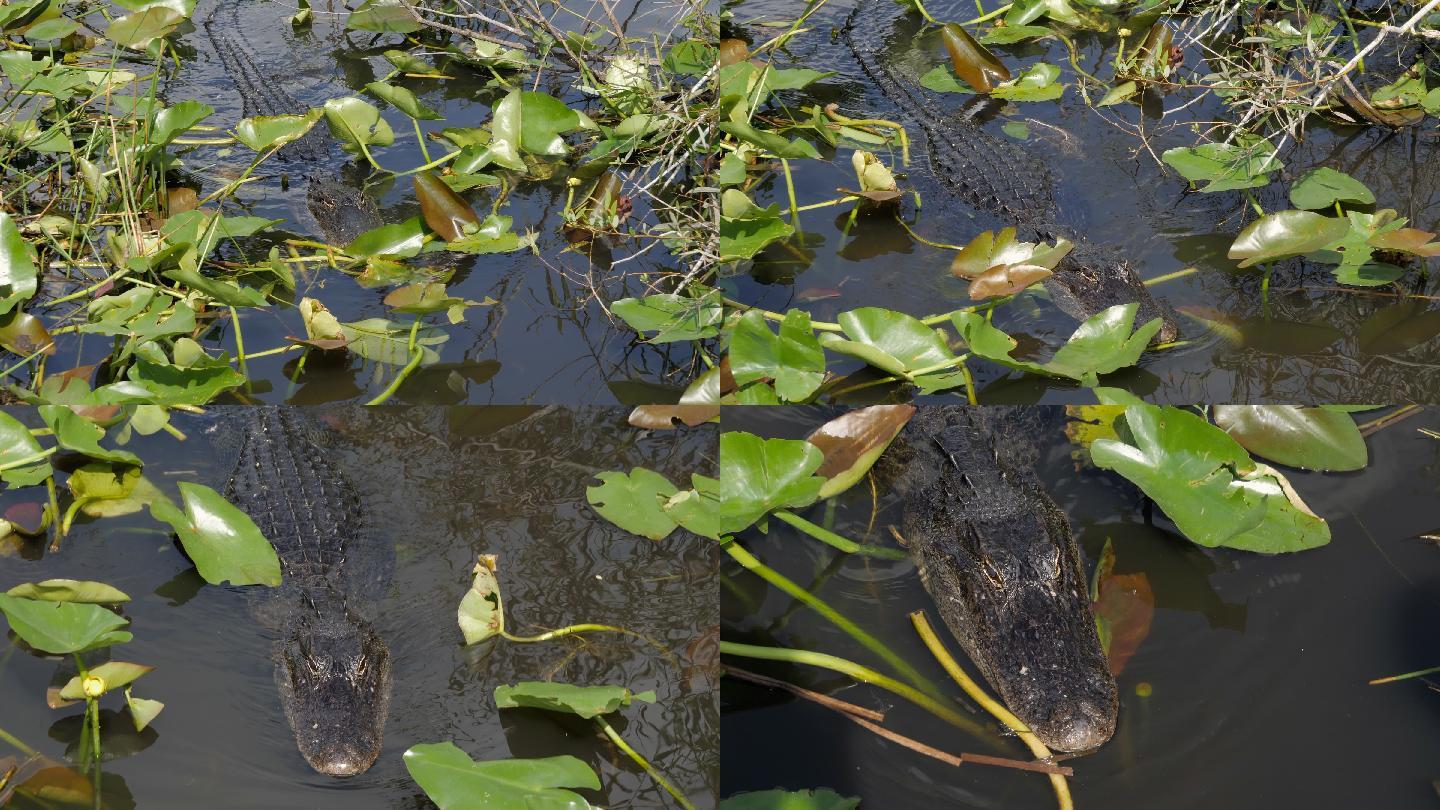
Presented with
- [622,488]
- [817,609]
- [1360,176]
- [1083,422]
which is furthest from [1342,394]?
[622,488]

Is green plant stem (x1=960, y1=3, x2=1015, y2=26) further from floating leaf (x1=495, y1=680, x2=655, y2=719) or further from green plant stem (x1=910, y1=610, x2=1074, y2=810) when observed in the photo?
floating leaf (x1=495, y1=680, x2=655, y2=719)

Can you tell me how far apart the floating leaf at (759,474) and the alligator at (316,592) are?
761mm

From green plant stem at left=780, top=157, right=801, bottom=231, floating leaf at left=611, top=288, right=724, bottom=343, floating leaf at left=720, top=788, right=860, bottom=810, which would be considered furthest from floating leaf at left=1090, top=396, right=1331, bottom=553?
green plant stem at left=780, top=157, right=801, bottom=231

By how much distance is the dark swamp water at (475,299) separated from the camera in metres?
2.84

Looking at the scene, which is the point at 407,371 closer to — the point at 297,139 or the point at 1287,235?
the point at 297,139

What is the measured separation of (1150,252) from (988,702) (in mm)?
1738

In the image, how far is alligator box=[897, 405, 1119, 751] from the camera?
197 centimetres

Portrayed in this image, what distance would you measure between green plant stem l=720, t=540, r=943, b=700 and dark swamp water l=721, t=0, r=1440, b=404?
571 millimetres

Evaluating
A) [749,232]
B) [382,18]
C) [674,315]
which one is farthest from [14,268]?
[382,18]

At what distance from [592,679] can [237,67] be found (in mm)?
3509

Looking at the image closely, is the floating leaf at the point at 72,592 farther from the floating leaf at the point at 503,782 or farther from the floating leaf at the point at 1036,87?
the floating leaf at the point at 1036,87

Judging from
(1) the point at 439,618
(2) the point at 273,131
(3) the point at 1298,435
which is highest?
(2) the point at 273,131

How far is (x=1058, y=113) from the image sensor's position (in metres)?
4.02

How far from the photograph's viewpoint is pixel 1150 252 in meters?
3.23
